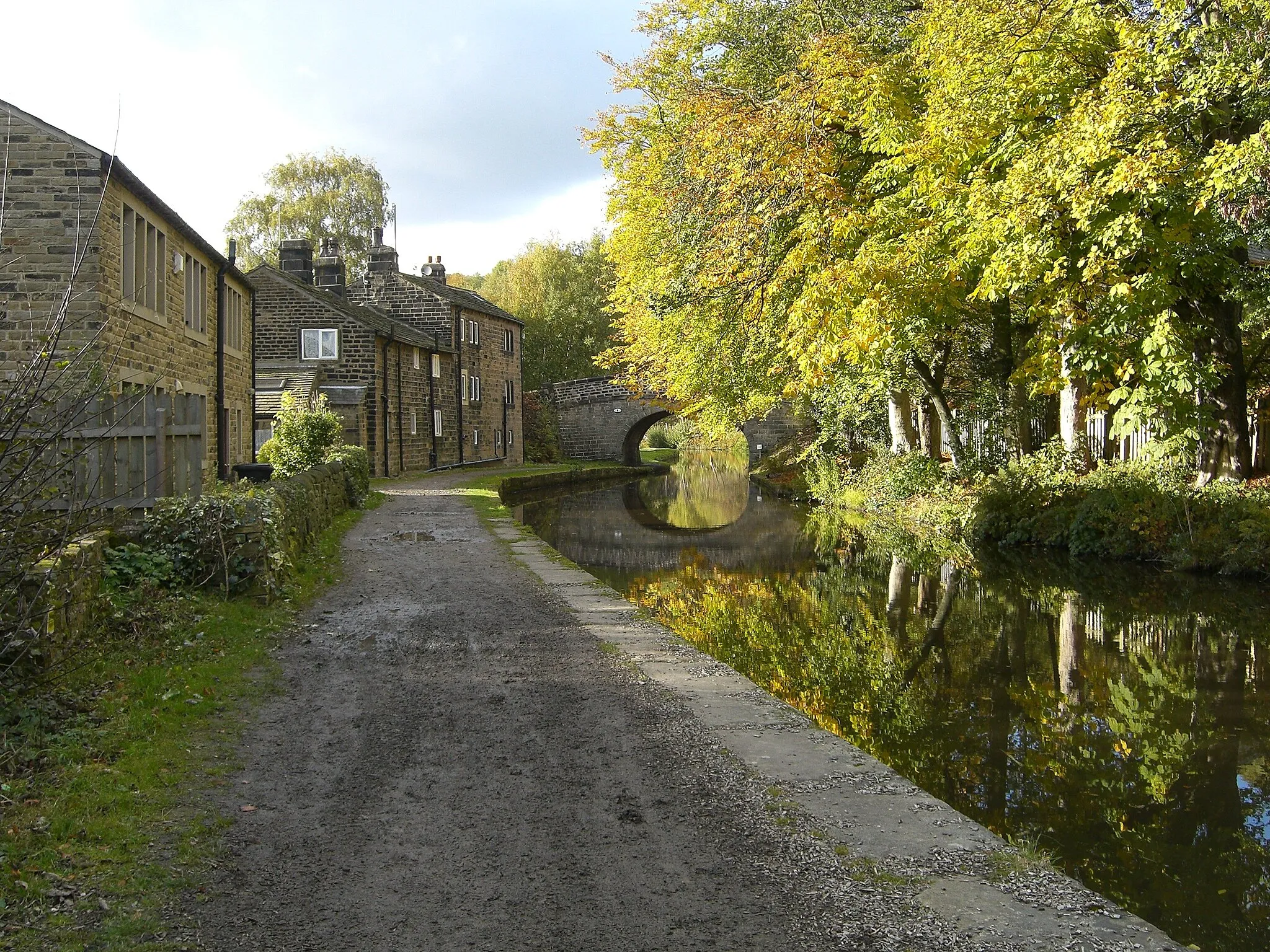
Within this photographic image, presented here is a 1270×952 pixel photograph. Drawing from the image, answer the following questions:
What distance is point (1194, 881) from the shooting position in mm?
4711

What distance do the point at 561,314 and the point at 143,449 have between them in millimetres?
42528

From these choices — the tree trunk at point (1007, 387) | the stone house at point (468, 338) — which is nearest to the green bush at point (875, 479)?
the tree trunk at point (1007, 387)

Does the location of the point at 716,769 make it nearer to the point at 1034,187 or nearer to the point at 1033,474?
the point at 1034,187

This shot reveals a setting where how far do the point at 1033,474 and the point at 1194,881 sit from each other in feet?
42.8

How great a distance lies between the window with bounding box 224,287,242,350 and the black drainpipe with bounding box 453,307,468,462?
16.4 metres

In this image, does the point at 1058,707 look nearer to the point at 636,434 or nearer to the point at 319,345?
the point at 319,345

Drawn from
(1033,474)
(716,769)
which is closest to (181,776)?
(716,769)

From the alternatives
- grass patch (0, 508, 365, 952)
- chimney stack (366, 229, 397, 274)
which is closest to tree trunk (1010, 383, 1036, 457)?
grass patch (0, 508, 365, 952)

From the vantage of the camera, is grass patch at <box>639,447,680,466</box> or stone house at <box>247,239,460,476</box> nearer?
stone house at <box>247,239,460,476</box>

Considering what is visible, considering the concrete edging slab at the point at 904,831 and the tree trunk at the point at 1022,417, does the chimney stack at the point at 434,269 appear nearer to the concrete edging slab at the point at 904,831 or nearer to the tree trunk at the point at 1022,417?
the tree trunk at the point at 1022,417

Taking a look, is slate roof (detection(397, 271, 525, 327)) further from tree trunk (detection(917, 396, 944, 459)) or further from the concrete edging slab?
the concrete edging slab

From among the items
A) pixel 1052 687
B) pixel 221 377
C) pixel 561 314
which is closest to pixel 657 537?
pixel 221 377

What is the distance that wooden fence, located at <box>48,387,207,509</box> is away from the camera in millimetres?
8109

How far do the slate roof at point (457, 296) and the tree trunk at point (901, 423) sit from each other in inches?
730
